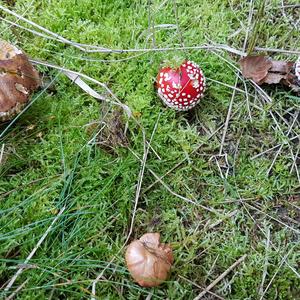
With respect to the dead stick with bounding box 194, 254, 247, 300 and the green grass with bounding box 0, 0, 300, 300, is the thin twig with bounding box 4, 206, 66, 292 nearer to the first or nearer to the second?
the green grass with bounding box 0, 0, 300, 300

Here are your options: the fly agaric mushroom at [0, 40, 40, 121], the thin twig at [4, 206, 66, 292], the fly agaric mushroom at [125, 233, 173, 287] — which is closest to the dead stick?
the fly agaric mushroom at [125, 233, 173, 287]

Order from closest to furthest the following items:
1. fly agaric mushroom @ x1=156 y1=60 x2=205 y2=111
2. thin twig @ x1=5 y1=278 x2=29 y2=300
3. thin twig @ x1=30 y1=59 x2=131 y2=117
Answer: thin twig @ x1=5 y1=278 x2=29 y2=300
fly agaric mushroom @ x1=156 y1=60 x2=205 y2=111
thin twig @ x1=30 y1=59 x2=131 y2=117

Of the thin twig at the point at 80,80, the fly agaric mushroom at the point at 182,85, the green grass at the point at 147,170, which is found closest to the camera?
the green grass at the point at 147,170

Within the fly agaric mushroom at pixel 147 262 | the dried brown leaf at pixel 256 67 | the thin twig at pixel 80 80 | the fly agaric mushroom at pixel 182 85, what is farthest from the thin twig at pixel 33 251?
the dried brown leaf at pixel 256 67

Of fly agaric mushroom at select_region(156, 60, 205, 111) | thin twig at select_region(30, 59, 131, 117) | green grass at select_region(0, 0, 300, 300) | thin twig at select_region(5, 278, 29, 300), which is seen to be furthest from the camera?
thin twig at select_region(30, 59, 131, 117)

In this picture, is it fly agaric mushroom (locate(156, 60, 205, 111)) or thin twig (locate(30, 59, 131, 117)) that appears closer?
fly agaric mushroom (locate(156, 60, 205, 111))

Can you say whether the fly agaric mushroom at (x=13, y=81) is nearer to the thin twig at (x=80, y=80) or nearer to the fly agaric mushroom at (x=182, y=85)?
the thin twig at (x=80, y=80)
